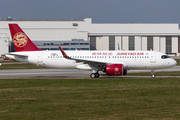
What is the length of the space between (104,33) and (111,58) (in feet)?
320

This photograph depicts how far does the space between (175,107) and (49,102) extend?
7.57 m

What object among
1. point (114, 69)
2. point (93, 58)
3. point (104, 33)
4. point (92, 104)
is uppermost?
point (104, 33)

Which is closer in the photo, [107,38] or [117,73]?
[117,73]

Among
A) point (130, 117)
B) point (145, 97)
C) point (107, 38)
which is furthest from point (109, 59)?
point (107, 38)

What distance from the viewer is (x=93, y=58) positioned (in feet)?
118

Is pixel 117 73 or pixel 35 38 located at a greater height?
pixel 35 38

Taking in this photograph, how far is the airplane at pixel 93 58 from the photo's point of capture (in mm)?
34906

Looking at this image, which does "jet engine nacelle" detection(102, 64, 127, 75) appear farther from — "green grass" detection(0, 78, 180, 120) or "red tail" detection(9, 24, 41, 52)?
"red tail" detection(9, 24, 41, 52)

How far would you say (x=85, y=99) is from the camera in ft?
60.8

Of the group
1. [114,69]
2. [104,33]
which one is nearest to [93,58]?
[114,69]

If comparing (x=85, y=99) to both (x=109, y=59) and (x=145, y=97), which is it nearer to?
(x=145, y=97)

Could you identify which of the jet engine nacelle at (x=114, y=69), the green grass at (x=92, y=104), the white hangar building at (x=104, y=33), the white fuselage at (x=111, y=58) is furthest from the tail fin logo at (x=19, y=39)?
the white hangar building at (x=104, y=33)

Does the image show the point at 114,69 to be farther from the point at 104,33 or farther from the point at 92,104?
the point at 104,33

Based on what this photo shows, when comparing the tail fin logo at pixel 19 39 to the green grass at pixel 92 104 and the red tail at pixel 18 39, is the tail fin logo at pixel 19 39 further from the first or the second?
the green grass at pixel 92 104
